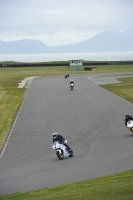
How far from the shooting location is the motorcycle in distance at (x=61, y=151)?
26.6m

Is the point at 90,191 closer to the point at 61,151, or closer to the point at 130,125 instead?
the point at 61,151

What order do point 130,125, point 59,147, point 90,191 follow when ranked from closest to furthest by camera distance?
point 90,191 < point 59,147 < point 130,125

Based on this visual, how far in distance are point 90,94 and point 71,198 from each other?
51.9 metres

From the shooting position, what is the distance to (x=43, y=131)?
36719 mm

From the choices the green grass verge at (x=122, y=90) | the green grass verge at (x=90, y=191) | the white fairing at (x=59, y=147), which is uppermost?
the green grass verge at (x=90, y=191)

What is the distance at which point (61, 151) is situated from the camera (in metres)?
26.8

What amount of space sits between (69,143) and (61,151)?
15.5 ft

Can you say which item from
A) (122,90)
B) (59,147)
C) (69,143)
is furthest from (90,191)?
(122,90)

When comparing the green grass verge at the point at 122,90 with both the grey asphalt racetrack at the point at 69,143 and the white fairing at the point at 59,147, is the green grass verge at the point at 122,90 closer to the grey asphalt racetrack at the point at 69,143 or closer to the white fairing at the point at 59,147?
the grey asphalt racetrack at the point at 69,143

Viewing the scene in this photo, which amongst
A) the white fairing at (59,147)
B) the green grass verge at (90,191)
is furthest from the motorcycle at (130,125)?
the green grass verge at (90,191)

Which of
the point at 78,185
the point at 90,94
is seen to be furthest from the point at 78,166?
the point at 90,94

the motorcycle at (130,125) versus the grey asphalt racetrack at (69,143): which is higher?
the motorcycle at (130,125)

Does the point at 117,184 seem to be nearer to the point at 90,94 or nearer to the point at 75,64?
the point at 90,94

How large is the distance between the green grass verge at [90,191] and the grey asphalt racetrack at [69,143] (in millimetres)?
1192
